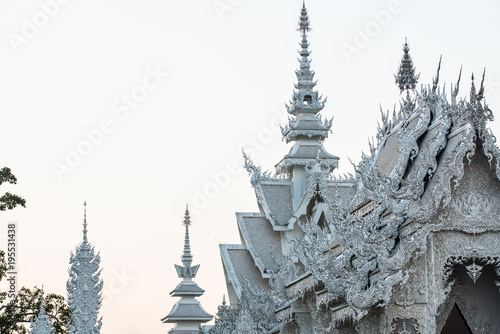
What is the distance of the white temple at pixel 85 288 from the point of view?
81.2 feet

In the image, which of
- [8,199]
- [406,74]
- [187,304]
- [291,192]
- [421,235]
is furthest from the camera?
[187,304]

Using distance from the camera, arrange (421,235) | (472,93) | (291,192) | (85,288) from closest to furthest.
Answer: (421,235)
(472,93)
(85,288)
(291,192)

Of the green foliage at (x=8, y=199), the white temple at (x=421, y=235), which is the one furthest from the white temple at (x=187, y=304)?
the white temple at (x=421, y=235)

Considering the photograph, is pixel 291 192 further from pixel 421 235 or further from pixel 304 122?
pixel 421 235

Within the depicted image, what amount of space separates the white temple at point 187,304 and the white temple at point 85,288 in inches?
550

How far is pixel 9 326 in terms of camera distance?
22.8 m

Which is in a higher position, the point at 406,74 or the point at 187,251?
the point at 187,251

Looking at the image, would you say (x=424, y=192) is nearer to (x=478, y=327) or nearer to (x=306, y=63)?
(x=478, y=327)

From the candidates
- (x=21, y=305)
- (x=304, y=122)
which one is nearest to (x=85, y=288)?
(x=21, y=305)

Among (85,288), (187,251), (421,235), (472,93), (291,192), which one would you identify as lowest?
(421,235)

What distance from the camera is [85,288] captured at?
82.0ft

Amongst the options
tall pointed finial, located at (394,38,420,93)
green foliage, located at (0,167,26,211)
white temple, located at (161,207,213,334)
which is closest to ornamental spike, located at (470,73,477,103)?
tall pointed finial, located at (394,38,420,93)

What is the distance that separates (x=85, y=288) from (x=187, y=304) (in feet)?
49.9

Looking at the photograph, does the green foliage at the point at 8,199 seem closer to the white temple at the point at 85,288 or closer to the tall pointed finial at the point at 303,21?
the white temple at the point at 85,288
